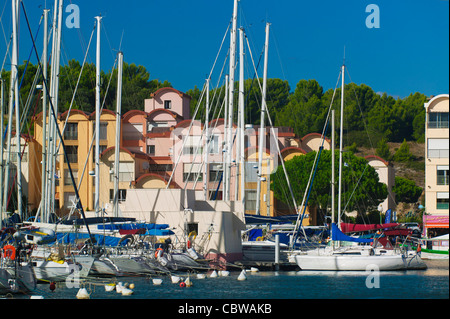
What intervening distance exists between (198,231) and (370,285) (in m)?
11.7

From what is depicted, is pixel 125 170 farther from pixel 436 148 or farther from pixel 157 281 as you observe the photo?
pixel 157 281

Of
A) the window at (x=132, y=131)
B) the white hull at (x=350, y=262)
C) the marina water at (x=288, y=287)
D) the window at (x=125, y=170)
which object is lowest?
the marina water at (x=288, y=287)

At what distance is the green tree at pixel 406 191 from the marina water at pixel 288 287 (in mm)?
53895

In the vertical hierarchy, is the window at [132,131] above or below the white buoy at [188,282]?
above

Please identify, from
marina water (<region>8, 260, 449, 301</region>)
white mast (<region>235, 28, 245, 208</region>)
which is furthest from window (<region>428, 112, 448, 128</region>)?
marina water (<region>8, 260, 449, 301</region>)

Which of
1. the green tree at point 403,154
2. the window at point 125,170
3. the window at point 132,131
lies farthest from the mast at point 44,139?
the green tree at point 403,154

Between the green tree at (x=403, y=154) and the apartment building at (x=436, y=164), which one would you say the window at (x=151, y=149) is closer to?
the apartment building at (x=436, y=164)

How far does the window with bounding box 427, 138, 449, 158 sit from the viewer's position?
67.6 m

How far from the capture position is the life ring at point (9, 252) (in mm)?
29516

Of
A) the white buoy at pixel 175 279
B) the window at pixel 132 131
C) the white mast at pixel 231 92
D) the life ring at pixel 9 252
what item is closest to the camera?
the life ring at pixel 9 252

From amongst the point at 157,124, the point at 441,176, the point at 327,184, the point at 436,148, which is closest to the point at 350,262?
the point at 441,176

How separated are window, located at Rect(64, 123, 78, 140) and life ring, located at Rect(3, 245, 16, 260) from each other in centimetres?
5539

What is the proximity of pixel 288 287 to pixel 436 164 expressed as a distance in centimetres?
3759
